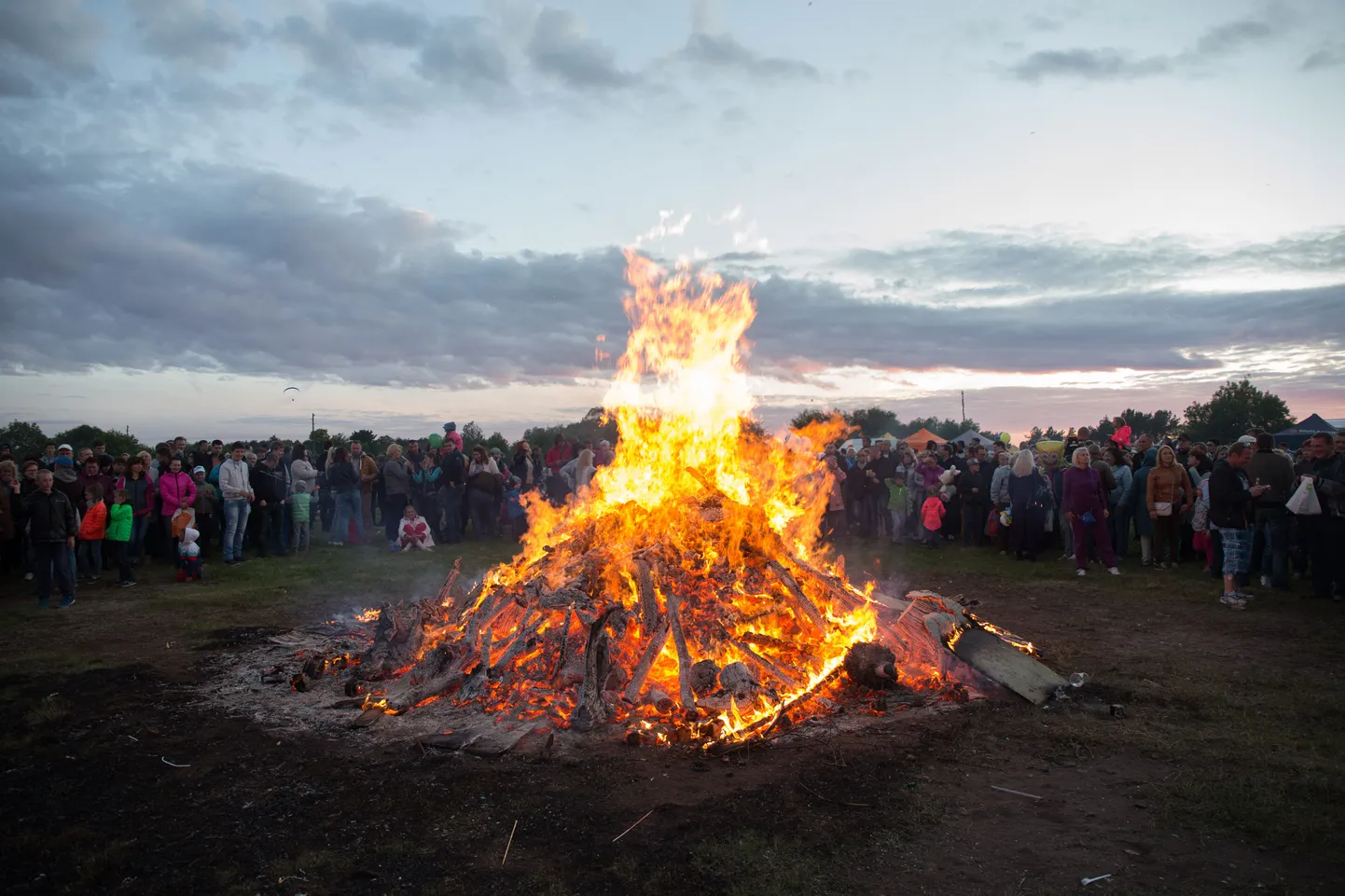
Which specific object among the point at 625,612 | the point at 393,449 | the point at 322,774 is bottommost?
the point at 322,774

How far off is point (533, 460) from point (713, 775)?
15.3 m

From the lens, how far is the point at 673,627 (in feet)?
24.3

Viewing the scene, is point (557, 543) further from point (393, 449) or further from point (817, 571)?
point (393, 449)

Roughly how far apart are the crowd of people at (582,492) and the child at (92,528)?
0.02 m

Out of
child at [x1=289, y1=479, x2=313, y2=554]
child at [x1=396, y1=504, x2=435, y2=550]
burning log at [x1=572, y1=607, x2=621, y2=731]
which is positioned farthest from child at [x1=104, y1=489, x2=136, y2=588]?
burning log at [x1=572, y1=607, x2=621, y2=731]

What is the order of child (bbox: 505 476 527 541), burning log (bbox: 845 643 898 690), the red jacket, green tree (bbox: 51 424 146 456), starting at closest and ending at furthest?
burning log (bbox: 845 643 898 690)
child (bbox: 505 476 527 541)
the red jacket
green tree (bbox: 51 424 146 456)

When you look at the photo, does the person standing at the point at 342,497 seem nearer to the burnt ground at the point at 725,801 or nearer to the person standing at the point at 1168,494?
the burnt ground at the point at 725,801

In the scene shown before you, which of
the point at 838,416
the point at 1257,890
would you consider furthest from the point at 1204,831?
the point at 838,416

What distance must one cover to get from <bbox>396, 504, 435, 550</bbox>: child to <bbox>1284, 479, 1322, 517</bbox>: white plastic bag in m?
14.5

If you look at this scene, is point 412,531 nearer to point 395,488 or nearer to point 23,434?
point 395,488

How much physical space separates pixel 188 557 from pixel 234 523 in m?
1.76

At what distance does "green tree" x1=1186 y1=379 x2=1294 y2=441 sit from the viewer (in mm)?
47312

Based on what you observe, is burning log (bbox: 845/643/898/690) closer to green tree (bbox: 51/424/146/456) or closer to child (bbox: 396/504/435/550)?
child (bbox: 396/504/435/550)

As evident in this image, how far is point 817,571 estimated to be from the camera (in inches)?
331
